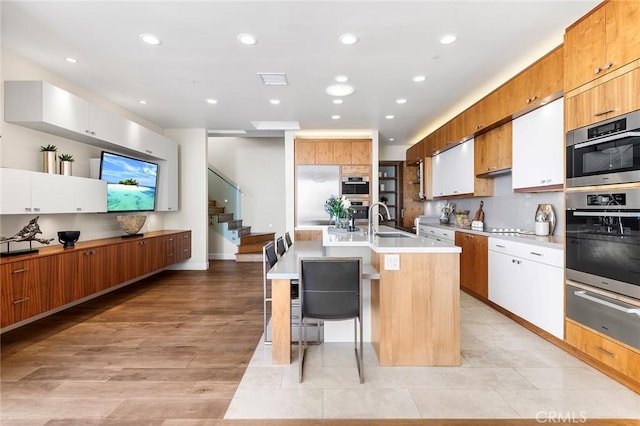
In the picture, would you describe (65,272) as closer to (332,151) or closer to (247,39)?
Result: (247,39)

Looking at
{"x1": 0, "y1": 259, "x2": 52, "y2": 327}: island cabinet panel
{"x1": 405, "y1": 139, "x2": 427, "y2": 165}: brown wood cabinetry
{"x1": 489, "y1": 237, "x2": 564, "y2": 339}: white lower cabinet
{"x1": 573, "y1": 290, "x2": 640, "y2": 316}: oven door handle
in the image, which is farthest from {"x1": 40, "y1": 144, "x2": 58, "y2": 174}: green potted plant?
{"x1": 405, "y1": 139, "x2": 427, "y2": 165}: brown wood cabinetry

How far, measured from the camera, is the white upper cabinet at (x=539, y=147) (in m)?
3.00

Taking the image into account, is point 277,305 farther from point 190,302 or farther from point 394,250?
point 190,302

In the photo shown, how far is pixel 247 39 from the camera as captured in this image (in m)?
2.88

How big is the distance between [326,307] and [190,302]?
275 cm

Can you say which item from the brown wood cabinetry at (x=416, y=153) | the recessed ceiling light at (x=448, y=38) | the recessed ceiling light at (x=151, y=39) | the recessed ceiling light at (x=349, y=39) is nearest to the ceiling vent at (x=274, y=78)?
the recessed ceiling light at (x=349, y=39)

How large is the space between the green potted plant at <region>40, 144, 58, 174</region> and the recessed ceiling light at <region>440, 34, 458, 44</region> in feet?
14.6

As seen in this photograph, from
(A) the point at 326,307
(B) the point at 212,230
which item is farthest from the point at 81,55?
(B) the point at 212,230

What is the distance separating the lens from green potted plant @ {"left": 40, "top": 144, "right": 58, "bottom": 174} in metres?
3.47

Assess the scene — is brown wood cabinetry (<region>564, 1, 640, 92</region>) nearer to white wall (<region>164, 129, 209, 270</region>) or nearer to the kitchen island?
the kitchen island

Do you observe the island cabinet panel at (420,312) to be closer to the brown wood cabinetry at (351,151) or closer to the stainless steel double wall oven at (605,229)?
the stainless steel double wall oven at (605,229)

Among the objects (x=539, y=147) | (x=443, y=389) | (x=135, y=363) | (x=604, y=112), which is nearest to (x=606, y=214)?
(x=604, y=112)

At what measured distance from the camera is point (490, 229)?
15.5 ft

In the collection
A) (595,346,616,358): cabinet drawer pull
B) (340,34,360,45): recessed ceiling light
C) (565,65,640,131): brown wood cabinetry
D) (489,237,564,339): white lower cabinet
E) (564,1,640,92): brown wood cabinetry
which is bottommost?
(595,346,616,358): cabinet drawer pull
